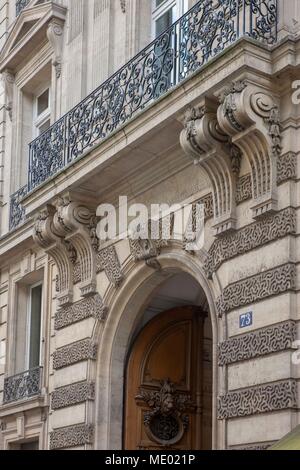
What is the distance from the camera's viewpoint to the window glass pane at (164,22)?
1266 cm

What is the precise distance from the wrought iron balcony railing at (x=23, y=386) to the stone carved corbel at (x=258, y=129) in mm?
5336

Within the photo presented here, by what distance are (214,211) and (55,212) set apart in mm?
3095

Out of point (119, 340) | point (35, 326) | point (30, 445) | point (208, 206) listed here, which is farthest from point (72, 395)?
point (208, 206)

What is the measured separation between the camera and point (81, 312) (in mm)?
12586

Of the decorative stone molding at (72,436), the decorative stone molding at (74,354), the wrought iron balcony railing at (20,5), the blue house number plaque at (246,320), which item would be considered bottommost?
the decorative stone molding at (72,436)

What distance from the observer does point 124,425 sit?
479 inches

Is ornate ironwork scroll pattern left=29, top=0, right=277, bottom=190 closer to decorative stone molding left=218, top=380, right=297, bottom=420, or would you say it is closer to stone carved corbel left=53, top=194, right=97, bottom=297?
stone carved corbel left=53, top=194, right=97, bottom=297

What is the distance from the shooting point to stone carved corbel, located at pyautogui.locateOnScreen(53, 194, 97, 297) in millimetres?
12367

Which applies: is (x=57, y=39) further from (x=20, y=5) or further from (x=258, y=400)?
(x=258, y=400)

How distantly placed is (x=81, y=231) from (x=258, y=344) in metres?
3.67

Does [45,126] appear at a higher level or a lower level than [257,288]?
higher

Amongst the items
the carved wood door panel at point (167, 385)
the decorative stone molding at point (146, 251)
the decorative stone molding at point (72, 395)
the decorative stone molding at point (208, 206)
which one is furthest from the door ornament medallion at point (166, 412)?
the decorative stone molding at point (208, 206)

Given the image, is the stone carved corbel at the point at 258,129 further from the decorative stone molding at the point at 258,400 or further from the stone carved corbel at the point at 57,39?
the stone carved corbel at the point at 57,39
